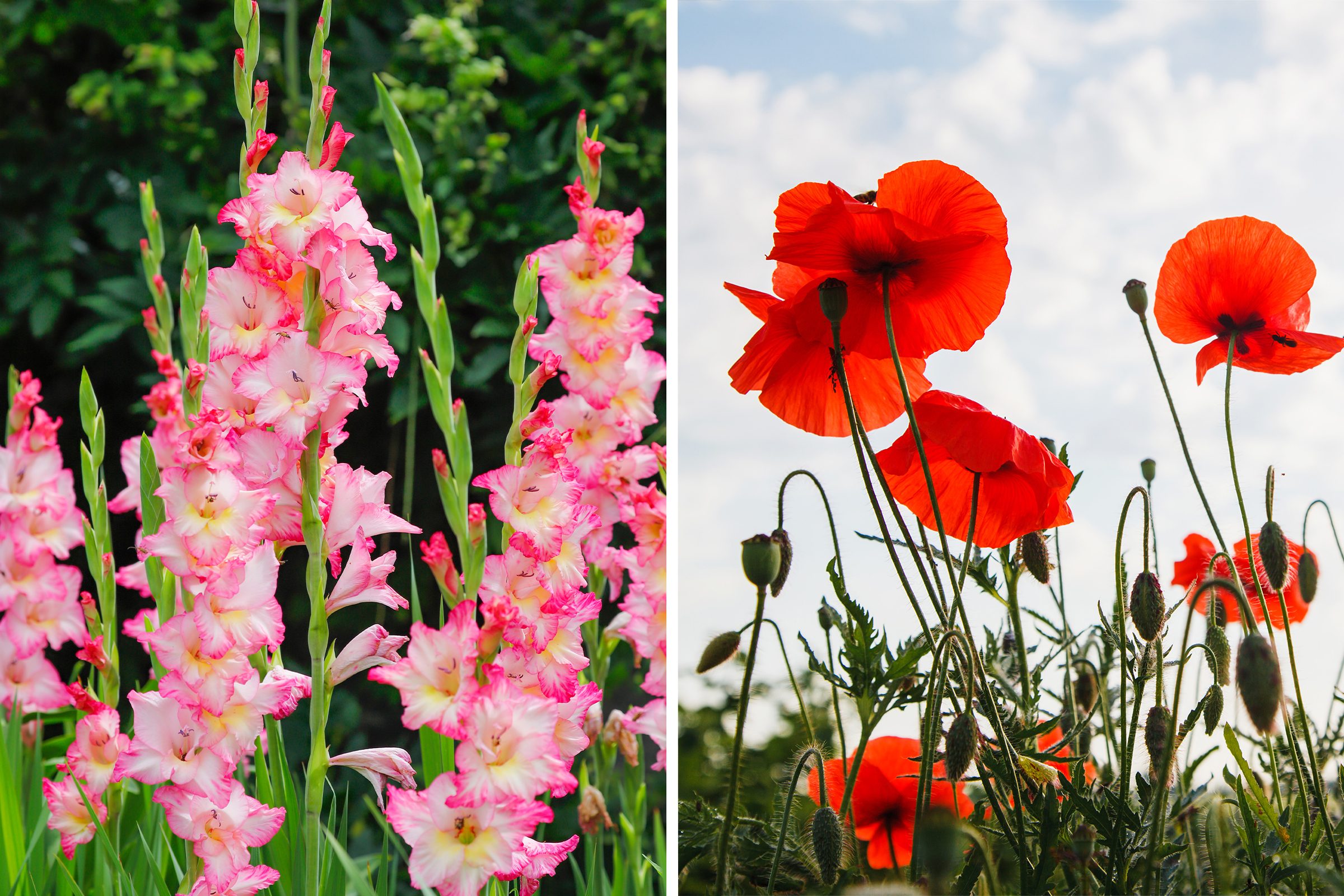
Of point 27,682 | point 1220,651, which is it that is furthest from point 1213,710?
Result: point 27,682

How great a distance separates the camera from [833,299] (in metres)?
0.42

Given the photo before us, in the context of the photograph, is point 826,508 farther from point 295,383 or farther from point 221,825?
point 221,825

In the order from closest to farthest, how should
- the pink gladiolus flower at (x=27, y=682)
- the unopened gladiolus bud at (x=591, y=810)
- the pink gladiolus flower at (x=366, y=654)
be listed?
the pink gladiolus flower at (x=366, y=654) < the unopened gladiolus bud at (x=591, y=810) < the pink gladiolus flower at (x=27, y=682)

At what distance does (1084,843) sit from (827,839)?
0.09 meters

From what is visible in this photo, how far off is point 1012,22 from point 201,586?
538 millimetres

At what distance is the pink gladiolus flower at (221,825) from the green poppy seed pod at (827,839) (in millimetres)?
336

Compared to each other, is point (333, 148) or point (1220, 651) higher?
point (333, 148)

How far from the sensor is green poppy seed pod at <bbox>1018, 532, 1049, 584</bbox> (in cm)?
45

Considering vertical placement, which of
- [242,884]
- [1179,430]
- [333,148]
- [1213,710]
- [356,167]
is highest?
[356,167]

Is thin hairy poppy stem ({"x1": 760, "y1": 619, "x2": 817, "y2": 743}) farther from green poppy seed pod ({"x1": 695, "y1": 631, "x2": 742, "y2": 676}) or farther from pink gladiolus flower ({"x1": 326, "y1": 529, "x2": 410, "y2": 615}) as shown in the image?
pink gladiolus flower ({"x1": 326, "y1": 529, "x2": 410, "y2": 615})

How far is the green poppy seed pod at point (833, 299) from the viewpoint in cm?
42

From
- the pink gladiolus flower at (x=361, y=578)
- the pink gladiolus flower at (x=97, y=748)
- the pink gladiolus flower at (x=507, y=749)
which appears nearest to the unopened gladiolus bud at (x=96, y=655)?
the pink gladiolus flower at (x=97, y=748)

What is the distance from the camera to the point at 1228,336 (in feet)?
1.67

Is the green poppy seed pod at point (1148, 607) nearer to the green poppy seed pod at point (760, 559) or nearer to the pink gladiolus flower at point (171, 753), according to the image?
Answer: the green poppy seed pod at point (760, 559)
